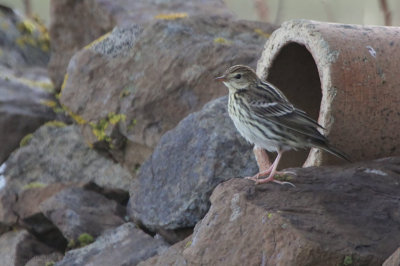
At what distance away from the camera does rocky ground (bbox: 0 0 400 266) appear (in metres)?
4.51

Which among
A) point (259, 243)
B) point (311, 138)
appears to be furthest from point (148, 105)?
point (259, 243)

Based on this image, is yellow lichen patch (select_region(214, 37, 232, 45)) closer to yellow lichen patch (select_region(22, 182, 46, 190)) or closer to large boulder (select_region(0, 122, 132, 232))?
large boulder (select_region(0, 122, 132, 232))

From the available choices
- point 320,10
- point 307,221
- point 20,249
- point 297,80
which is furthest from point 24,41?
point 320,10

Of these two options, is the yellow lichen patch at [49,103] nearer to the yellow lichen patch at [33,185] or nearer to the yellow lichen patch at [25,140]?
the yellow lichen patch at [25,140]

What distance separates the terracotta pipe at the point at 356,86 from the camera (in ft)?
17.2

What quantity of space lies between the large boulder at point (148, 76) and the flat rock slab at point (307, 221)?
246 centimetres

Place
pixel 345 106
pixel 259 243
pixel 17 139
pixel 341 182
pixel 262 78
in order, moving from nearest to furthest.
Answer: pixel 259 243 < pixel 341 182 < pixel 345 106 < pixel 262 78 < pixel 17 139

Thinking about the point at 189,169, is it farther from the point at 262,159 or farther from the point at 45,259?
the point at 45,259

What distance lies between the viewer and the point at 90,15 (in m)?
9.31

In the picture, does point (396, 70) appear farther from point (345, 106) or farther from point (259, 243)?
point (259, 243)

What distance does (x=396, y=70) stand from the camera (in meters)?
5.42

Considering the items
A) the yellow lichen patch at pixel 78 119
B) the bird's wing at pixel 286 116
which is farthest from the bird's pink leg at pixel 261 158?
the yellow lichen patch at pixel 78 119

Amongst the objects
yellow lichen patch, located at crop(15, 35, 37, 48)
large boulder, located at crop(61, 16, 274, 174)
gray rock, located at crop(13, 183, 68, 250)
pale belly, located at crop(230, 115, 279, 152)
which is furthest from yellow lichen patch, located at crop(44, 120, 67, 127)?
pale belly, located at crop(230, 115, 279, 152)

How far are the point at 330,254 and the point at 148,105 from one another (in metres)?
3.59
